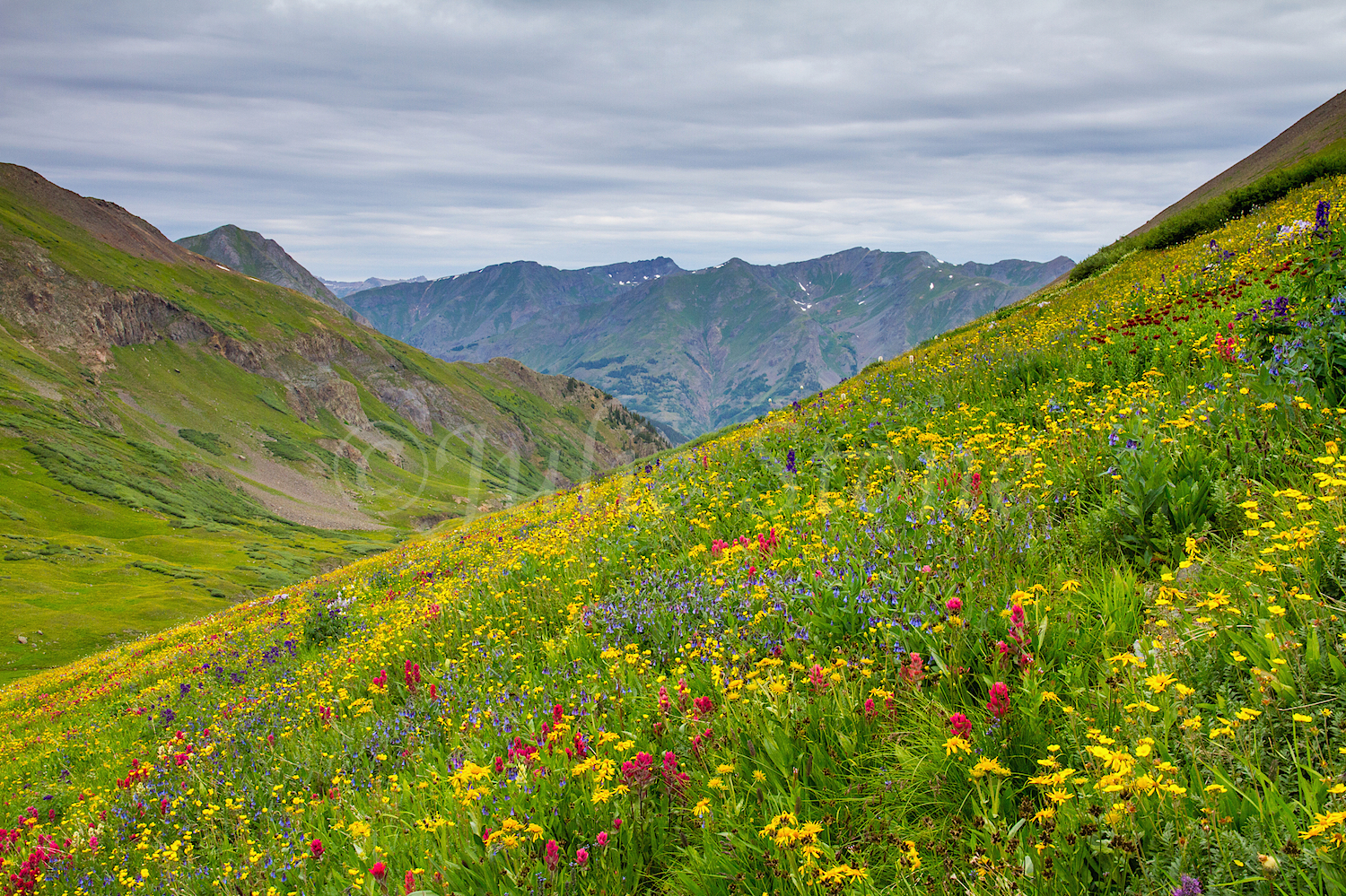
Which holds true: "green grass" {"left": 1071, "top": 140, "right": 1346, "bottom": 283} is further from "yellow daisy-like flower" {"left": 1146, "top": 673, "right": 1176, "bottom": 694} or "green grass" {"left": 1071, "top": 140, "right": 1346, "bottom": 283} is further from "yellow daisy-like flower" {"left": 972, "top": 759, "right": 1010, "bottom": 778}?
"yellow daisy-like flower" {"left": 972, "top": 759, "right": 1010, "bottom": 778}

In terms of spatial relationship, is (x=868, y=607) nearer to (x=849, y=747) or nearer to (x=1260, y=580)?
(x=849, y=747)

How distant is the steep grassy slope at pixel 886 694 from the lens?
112 inches

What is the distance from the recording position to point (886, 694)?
12.7 ft

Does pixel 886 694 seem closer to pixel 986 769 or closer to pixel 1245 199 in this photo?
pixel 986 769

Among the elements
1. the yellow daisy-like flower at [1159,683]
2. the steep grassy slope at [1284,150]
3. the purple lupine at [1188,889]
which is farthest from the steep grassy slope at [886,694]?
the steep grassy slope at [1284,150]

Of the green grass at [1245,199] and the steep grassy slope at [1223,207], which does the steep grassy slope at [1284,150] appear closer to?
the steep grassy slope at [1223,207]

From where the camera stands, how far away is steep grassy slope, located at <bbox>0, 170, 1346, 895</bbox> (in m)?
2.86

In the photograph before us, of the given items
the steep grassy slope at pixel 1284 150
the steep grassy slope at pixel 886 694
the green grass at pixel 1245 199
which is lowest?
the steep grassy slope at pixel 886 694

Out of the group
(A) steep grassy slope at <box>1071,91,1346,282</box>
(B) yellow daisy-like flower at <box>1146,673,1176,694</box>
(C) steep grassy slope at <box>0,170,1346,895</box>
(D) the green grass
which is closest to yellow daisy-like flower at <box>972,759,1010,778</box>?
(C) steep grassy slope at <box>0,170,1346,895</box>

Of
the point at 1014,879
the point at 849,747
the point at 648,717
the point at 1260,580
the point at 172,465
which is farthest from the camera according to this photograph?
the point at 172,465

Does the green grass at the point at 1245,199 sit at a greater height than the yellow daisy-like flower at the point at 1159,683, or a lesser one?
greater

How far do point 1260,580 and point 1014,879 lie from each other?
2.17 metres

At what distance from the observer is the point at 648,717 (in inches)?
188

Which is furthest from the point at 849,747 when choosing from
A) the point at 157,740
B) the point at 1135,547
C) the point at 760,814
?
the point at 157,740
